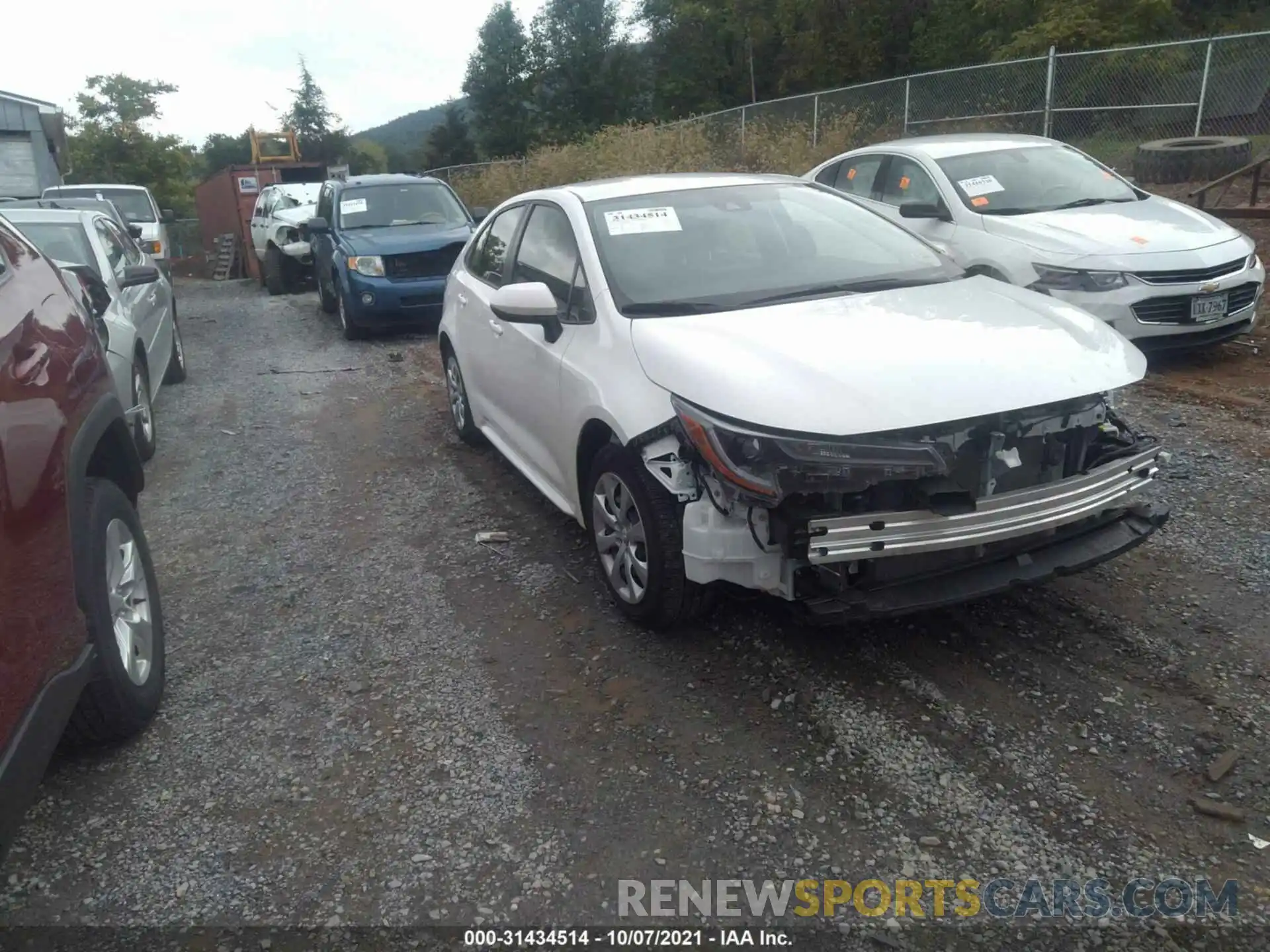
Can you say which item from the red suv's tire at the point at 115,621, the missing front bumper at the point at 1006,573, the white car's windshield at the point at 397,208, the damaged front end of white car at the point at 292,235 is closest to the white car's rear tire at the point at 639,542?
the missing front bumper at the point at 1006,573

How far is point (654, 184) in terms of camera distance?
5004 mm

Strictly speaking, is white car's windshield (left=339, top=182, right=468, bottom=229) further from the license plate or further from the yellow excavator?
the yellow excavator

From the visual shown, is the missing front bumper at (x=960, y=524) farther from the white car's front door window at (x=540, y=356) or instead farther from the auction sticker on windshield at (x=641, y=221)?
the auction sticker on windshield at (x=641, y=221)

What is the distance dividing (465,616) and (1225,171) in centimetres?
1242

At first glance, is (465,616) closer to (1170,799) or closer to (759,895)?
(759,895)

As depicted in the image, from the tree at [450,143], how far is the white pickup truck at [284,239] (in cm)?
4328

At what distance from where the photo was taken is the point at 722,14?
48.2 metres

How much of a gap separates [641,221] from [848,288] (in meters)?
1.01

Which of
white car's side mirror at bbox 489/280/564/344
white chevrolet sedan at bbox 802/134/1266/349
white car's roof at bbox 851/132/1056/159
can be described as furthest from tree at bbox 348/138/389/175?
white car's side mirror at bbox 489/280/564/344

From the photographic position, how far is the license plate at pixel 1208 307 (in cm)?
681

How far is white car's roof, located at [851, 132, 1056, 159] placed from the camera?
8.38 metres

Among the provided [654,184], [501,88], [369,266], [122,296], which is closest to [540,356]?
[654,184]

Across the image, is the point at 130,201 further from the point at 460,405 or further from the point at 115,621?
the point at 115,621

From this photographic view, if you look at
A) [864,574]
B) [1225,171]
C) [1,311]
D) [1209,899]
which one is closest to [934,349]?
[864,574]
